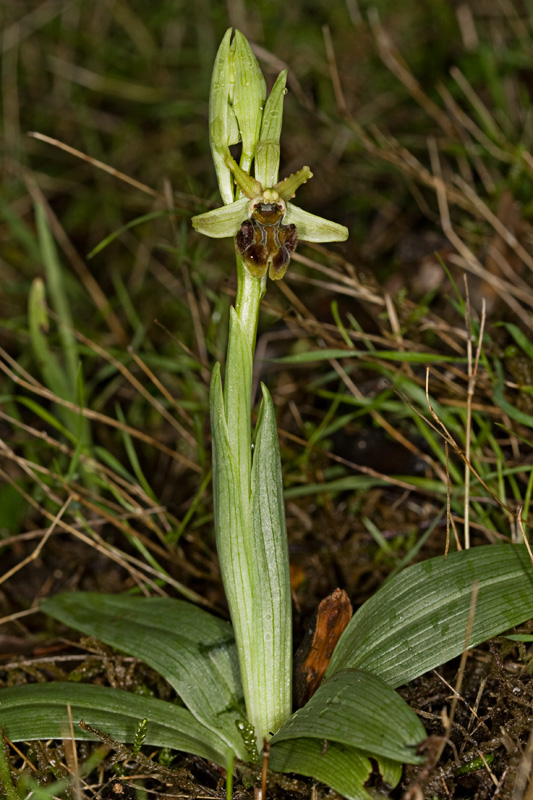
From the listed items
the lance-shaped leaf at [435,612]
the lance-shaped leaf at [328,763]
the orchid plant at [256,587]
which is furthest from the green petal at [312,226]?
the lance-shaped leaf at [328,763]

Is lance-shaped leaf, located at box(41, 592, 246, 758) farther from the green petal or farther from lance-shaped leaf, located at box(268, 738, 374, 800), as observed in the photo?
the green petal

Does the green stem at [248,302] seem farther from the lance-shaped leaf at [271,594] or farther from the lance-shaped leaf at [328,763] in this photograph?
the lance-shaped leaf at [328,763]

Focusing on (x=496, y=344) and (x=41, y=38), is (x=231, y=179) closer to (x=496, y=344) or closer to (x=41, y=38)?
(x=496, y=344)

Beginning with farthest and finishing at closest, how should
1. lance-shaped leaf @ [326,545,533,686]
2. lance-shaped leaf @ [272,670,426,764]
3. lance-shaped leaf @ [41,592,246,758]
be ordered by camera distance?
lance-shaped leaf @ [41,592,246,758] < lance-shaped leaf @ [326,545,533,686] < lance-shaped leaf @ [272,670,426,764]

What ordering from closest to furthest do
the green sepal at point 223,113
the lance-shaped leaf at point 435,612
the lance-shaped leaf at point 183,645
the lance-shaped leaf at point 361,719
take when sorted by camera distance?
the lance-shaped leaf at point 361,719 < the lance-shaped leaf at point 435,612 < the green sepal at point 223,113 < the lance-shaped leaf at point 183,645

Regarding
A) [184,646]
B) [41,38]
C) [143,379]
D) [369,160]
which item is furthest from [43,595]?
[41,38]

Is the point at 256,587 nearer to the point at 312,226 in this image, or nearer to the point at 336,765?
the point at 336,765

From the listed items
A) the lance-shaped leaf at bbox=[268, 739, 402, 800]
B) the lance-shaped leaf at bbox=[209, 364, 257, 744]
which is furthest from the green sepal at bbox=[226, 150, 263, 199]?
the lance-shaped leaf at bbox=[268, 739, 402, 800]
